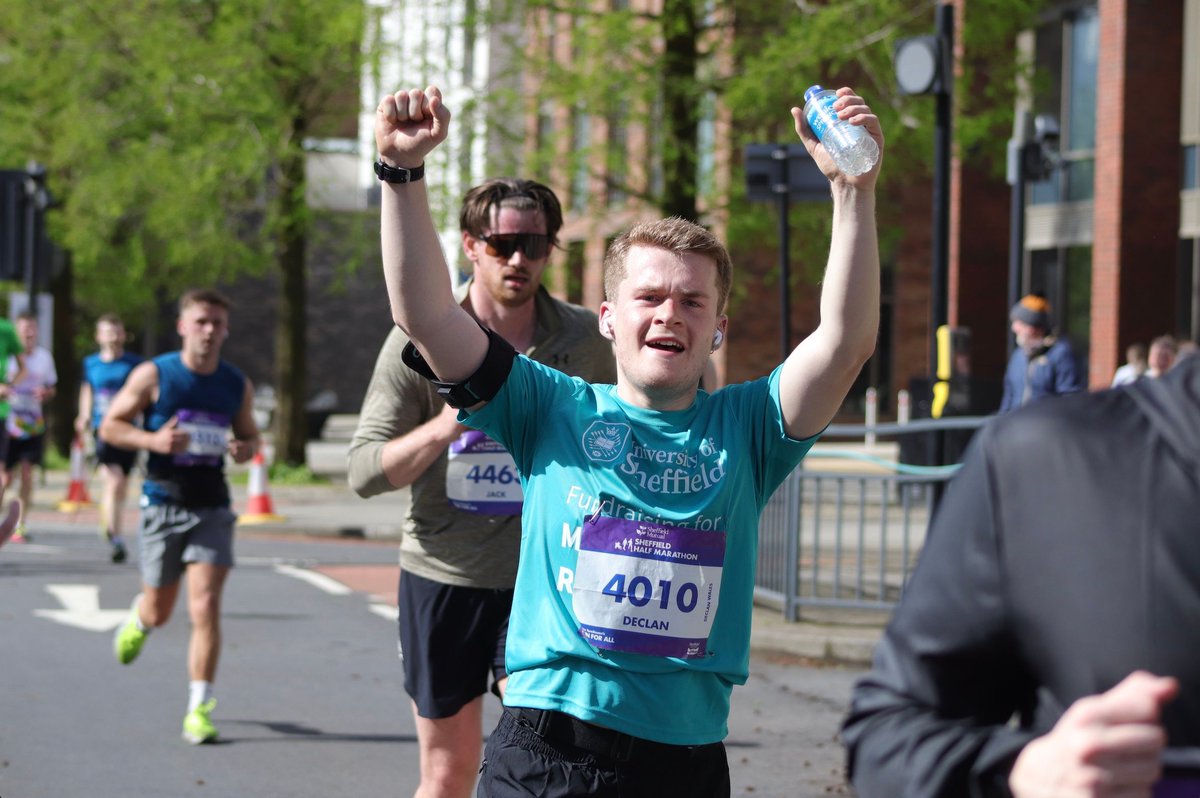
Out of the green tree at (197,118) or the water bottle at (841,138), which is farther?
the green tree at (197,118)

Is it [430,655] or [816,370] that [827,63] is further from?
[816,370]

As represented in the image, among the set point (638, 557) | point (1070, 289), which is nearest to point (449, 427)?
point (638, 557)

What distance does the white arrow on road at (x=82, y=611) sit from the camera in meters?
10.6

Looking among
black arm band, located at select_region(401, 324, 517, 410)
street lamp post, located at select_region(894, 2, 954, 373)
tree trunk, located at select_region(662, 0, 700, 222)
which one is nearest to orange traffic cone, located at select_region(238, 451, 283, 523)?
tree trunk, located at select_region(662, 0, 700, 222)

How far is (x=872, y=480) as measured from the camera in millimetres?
9883

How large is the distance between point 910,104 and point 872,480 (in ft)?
23.4

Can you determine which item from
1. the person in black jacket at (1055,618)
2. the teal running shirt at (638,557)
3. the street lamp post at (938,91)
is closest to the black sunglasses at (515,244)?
the teal running shirt at (638,557)

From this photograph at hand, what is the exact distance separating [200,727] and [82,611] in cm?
416

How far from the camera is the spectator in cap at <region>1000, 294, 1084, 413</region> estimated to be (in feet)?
43.6

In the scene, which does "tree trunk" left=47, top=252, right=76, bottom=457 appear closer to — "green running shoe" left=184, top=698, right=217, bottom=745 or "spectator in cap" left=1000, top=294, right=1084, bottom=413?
"spectator in cap" left=1000, top=294, right=1084, bottom=413

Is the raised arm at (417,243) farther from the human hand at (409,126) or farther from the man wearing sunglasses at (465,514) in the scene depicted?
the man wearing sunglasses at (465,514)

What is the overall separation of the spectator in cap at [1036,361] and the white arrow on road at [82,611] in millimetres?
6769

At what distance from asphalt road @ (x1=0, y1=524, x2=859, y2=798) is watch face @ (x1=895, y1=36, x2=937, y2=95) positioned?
353 cm

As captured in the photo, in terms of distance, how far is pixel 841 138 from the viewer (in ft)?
9.11
